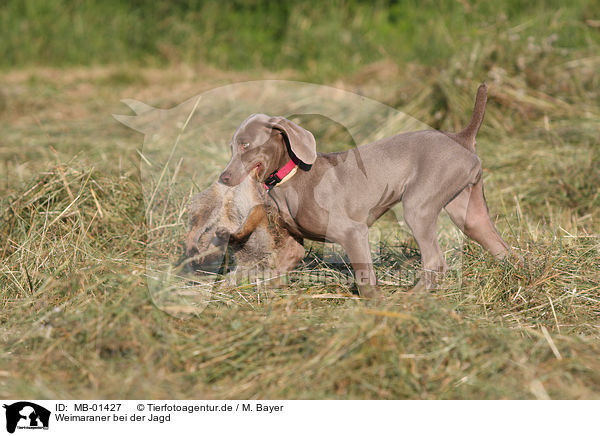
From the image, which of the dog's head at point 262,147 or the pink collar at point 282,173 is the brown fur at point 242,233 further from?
the dog's head at point 262,147

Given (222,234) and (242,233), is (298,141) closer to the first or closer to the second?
(242,233)

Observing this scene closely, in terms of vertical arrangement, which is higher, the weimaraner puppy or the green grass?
the weimaraner puppy

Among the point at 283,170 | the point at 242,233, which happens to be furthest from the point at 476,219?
the point at 242,233

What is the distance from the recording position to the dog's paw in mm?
3258

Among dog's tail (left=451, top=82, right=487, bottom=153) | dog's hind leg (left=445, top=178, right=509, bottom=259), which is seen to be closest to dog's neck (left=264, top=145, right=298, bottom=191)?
dog's tail (left=451, top=82, right=487, bottom=153)

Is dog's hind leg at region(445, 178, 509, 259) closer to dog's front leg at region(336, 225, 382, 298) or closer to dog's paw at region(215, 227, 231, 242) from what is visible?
dog's front leg at region(336, 225, 382, 298)

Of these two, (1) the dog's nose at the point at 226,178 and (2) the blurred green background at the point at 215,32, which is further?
(2) the blurred green background at the point at 215,32

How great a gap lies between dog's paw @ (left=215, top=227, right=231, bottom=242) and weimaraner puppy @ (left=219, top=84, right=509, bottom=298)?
420mm

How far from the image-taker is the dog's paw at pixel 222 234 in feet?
10.7

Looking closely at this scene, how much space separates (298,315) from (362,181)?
27.4 inches
